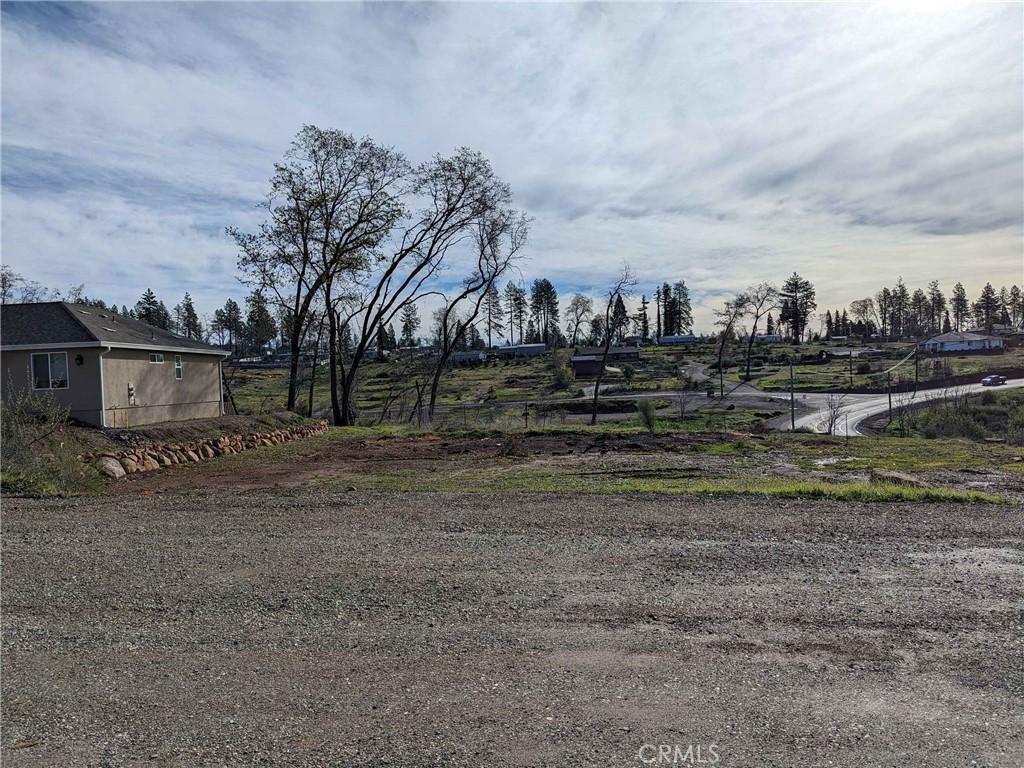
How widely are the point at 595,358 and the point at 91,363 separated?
6636 centimetres

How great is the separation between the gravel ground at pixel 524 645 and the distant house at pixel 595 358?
63.6 metres

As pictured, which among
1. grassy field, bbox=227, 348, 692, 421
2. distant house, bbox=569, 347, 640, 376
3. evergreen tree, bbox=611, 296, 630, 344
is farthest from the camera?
distant house, bbox=569, 347, 640, 376

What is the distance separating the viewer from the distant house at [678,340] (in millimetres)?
110000

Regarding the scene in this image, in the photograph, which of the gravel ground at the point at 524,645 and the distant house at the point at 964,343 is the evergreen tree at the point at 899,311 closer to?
the distant house at the point at 964,343

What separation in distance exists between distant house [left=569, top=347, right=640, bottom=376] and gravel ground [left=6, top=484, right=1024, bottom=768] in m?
63.6

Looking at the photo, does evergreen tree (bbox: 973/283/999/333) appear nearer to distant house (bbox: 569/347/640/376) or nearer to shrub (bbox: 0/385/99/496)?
distant house (bbox: 569/347/640/376)

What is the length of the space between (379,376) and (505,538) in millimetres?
64136

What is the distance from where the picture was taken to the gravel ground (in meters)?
3.28

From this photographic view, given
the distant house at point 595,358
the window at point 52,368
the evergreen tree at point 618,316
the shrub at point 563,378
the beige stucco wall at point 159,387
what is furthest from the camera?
the distant house at point 595,358

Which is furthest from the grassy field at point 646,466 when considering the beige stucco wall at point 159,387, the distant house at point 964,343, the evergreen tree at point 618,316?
the distant house at point 964,343

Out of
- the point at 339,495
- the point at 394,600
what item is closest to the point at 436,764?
the point at 394,600

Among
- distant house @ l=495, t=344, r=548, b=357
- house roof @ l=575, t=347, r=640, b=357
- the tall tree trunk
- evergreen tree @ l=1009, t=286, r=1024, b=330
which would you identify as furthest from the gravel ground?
evergreen tree @ l=1009, t=286, r=1024, b=330

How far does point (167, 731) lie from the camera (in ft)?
11.3

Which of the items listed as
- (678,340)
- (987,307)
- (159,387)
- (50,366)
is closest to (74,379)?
(50,366)
